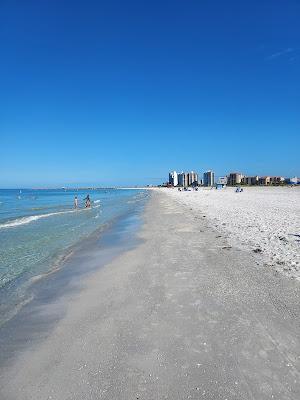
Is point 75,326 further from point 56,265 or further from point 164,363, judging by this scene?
point 56,265

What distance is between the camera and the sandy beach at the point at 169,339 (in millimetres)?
3768

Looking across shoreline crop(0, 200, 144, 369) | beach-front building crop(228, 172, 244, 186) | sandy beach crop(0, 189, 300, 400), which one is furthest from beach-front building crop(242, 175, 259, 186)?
sandy beach crop(0, 189, 300, 400)

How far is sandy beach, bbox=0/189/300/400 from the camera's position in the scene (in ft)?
12.4

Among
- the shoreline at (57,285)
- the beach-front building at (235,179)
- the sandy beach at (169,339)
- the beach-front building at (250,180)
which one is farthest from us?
the beach-front building at (235,179)

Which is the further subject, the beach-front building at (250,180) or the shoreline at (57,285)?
the beach-front building at (250,180)

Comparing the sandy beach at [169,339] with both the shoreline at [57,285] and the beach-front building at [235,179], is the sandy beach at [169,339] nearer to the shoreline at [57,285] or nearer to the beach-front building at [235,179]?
the shoreline at [57,285]

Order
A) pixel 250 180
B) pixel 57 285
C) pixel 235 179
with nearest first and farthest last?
1. pixel 57 285
2. pixel 250 180
3. pixel 235 179

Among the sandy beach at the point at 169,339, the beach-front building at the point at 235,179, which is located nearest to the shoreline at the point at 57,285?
the sandy beach at the point at 169,339

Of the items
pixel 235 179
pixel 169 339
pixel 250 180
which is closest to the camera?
pixel 169 339

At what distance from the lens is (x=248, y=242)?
11859mm

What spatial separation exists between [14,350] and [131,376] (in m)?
2.17

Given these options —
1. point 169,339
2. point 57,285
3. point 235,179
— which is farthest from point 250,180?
point 169,339

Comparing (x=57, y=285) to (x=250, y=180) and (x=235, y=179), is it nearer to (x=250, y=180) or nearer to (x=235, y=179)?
(x=250, y=180)

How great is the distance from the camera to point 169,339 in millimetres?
4891
